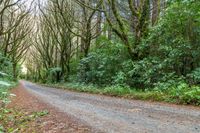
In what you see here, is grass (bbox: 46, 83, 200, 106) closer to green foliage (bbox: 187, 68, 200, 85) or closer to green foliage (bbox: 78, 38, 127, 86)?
green foliage (bbox: 187, 68, 200, 85)

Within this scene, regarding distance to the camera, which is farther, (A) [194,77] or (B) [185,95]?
(A) [194,77]

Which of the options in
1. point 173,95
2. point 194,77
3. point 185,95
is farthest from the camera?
point 194,77

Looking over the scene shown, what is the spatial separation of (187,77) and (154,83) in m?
1.57

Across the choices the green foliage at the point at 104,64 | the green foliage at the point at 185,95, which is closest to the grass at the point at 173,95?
the green foliage at the point at 185,95

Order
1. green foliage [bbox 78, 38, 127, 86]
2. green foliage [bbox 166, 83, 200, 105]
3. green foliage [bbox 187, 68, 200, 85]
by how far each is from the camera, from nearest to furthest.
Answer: green foliage [bbox 166, 83, 200, 105] → green foliage [bbox 187, 68, 200, 85] → green foliage [bbox 78, 38, 127, 86]

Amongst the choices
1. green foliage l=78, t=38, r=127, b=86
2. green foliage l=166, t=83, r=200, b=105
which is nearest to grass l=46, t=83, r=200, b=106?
green foliage l=166, t=83, r=200, b=105

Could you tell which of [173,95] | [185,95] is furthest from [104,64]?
[185,95]

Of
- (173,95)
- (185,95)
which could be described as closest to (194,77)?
(173,95)

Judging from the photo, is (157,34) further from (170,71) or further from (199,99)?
(199,99)

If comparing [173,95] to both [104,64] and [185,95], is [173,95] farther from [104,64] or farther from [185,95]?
[104,64]

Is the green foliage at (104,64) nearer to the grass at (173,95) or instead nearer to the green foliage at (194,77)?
the grass at (173,95)

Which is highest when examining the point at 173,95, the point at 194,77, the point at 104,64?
the point at 104,64

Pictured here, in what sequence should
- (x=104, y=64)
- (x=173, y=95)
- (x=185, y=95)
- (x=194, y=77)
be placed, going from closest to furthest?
1. (x=185, y=95)
2. (x=173, y=95)
3. (x=194, y=77)
4. (x=104, y=64)

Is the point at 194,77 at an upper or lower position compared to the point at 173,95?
upper
